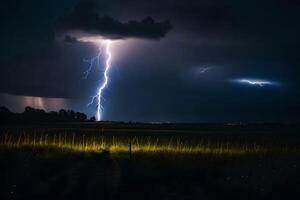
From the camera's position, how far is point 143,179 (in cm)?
2125

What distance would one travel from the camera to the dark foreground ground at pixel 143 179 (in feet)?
64.3

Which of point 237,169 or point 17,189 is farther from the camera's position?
point 237,169

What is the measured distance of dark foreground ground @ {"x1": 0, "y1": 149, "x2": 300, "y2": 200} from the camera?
64.3ft

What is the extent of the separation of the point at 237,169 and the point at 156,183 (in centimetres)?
390

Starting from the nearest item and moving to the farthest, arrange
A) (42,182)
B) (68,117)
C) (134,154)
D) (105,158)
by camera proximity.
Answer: (42,182) → (105,158) → (134,154) → (68,117)

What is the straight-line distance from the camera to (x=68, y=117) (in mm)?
170750

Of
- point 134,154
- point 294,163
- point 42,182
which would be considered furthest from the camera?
point 134,154

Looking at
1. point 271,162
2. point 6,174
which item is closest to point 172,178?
point 271,162

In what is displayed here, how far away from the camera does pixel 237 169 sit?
2252 cm

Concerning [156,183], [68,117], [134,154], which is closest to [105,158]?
[134,154]

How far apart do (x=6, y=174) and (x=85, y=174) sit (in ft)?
11.2

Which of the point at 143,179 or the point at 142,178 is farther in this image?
the point at 142,178

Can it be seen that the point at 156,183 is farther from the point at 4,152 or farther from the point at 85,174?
the point at 4,152

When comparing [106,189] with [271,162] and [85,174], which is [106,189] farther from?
[271,162]
